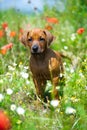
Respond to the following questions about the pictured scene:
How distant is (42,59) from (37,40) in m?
0.31

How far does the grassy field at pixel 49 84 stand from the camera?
13.3 feet

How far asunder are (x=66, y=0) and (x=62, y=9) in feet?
1.04

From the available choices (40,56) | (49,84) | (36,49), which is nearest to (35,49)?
(36,49)

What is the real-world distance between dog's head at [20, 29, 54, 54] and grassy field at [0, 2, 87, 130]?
1.54 ft

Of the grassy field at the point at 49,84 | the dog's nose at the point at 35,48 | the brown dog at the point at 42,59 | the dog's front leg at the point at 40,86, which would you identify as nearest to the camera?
the grassy field at the point at 49,84

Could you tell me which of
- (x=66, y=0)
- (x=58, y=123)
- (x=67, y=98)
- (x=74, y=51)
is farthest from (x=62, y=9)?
(x=58, y=123)

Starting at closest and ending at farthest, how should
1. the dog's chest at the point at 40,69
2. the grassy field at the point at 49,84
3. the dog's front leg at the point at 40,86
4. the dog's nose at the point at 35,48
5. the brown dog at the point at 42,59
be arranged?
the grassy field at the point at 49,84
the dog's nose at the point at 35,48
the brown dog at the point at 42,59
the dog's chest at the point at 40,69
the dog's front leg at the point at 40,86

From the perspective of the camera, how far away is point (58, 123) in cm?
410

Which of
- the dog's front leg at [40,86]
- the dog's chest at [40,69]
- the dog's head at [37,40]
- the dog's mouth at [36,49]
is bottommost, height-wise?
the dog's front leg at [40,86]

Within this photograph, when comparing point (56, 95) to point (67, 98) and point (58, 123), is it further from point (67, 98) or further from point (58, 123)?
point (58, 123)

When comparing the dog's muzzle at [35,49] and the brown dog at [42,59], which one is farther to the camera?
the brown dog at [42,59]

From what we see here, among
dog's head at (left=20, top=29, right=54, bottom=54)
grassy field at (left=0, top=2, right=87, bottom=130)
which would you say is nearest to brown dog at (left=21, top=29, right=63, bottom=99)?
dog's head at (left=20, top=29, right=54, bottom=54)

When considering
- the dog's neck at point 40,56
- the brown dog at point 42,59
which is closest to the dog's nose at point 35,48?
the brown dog at point 42,59

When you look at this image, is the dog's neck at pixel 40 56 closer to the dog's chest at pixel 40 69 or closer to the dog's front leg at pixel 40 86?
the dog's chest at pixel 40 69
